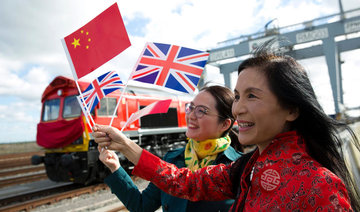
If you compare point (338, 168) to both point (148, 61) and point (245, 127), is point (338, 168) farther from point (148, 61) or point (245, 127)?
point (148, 61)

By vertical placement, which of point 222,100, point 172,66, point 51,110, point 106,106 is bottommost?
point 222,100

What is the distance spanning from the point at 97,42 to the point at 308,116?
138cm

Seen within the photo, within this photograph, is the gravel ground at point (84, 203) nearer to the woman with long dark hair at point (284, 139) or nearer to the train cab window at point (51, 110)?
the train cab window at point (51, 110)

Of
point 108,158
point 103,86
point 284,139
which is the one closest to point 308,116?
point 284,139

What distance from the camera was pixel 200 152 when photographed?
6.49ft

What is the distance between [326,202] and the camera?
2.70ft

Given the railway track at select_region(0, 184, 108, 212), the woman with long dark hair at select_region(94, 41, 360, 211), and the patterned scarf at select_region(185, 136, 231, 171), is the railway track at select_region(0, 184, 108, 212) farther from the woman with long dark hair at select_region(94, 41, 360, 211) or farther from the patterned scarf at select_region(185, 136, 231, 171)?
the woman with long dark hair at select_region(94, 41, 360, 211)

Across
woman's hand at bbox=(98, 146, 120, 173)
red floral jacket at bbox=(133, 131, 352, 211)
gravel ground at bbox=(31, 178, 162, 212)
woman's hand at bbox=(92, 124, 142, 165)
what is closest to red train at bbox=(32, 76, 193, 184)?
gravel ground at bbox=(31, 178, 162, 212)

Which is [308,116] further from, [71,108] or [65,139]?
[71,108]

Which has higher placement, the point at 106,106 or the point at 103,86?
the point at 106,106

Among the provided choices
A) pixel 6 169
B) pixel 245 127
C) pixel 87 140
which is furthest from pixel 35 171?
pixel 245 127

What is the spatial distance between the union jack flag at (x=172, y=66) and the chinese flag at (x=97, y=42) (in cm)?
32

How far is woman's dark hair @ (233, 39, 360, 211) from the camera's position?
1.06 meters

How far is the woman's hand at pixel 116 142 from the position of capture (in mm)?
1396
